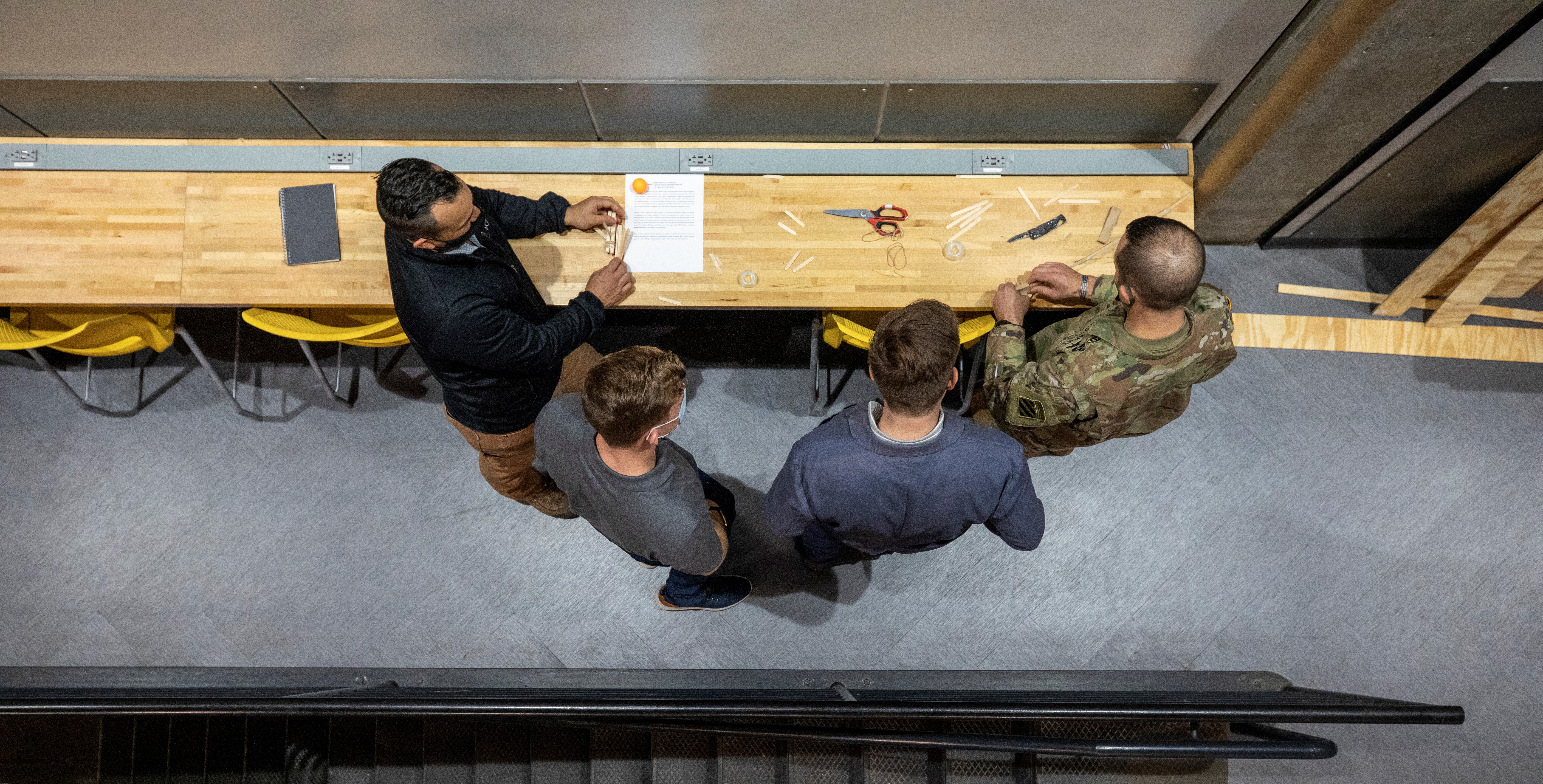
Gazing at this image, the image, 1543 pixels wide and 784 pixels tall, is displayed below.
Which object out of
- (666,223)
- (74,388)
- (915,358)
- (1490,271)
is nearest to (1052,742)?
(915,358)

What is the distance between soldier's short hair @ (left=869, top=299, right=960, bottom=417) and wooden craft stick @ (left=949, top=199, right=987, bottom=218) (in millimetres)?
1026

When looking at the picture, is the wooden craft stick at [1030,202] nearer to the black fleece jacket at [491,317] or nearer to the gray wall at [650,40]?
the gray wall at [650,40]

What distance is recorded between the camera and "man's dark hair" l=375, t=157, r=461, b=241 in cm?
224

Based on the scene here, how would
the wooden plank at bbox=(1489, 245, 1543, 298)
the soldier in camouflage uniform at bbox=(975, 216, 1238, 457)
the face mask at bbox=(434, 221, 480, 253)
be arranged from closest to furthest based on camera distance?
Answer: the soldier in camouflage uniform at bbox=(975, 216, 1238, 457) < the face mask at bbox=(434, 221, 480, 253) < the wooden plank at bbox=(1489, 245, 1543, 298)

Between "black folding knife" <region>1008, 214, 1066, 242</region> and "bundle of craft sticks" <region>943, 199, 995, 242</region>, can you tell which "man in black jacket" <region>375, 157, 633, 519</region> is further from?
"black folding knife" <region>1008, 214, 1066, 242</region>

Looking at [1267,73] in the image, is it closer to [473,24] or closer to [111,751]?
[473,24]

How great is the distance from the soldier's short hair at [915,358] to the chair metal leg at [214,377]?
2.98 metres

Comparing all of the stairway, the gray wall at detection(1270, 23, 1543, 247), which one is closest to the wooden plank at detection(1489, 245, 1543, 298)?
the gray wall at detection(1270, 23, 1543, 247)

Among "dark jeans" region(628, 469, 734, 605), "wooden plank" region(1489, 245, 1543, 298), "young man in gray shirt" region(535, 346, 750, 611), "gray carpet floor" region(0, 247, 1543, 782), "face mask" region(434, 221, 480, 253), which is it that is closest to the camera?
"young man in gray shirt" region(535, 346, 750, 611)

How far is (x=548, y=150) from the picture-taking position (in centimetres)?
303

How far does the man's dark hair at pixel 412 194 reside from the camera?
88.2 inches

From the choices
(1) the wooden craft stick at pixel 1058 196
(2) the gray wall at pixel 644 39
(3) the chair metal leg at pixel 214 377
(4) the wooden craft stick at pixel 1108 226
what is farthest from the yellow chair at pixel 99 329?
(4) the wooden craft stick at pixel 1108 226

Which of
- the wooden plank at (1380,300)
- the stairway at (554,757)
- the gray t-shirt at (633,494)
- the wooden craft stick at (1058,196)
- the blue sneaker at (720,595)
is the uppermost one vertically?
the wooden craft stick at (1058,196)

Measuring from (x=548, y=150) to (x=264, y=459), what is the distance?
1.99 meters
